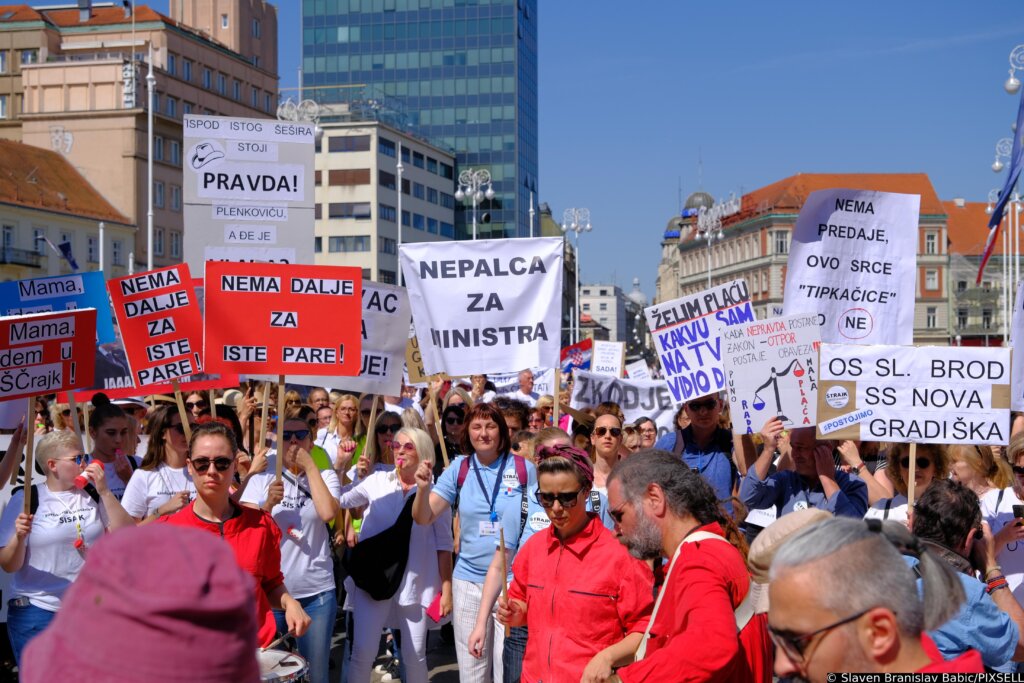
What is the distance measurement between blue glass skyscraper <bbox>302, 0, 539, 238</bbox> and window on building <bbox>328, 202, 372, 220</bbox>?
1879 cm

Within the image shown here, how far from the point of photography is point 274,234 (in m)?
9.52

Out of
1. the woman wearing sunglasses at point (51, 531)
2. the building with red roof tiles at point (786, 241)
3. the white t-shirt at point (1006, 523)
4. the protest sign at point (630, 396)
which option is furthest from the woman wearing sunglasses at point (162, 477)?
the building with red roof tiles at point (786, 241)

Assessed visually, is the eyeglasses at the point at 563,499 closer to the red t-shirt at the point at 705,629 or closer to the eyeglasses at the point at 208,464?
the red t-shirt at the point at 705,629

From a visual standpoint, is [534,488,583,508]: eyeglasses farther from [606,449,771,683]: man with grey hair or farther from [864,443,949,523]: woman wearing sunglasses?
[864,443,949,523]: woman wearing sunglasses

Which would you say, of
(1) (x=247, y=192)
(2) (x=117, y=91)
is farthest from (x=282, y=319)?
(2) (x=117, y=91)

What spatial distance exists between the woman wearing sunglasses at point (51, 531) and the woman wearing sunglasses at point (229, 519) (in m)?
0.90

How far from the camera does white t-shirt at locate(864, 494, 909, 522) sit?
5.77m

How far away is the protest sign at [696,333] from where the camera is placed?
8.27 metres

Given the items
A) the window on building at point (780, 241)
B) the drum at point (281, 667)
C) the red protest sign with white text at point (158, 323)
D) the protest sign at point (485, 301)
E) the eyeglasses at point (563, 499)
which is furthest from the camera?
the window on building at point (780, 241)

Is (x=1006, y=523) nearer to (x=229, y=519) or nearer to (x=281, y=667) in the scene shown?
(x=281, y=667)

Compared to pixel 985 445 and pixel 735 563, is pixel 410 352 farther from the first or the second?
pixel 735 563

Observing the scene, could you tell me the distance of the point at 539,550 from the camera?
4.71 m

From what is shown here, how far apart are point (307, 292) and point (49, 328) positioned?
5.01ft

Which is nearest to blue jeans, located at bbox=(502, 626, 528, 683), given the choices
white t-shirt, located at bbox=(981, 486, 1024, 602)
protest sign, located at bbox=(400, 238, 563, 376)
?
white t-shirt, located at bbox=(981, 486, 1024, 602)
